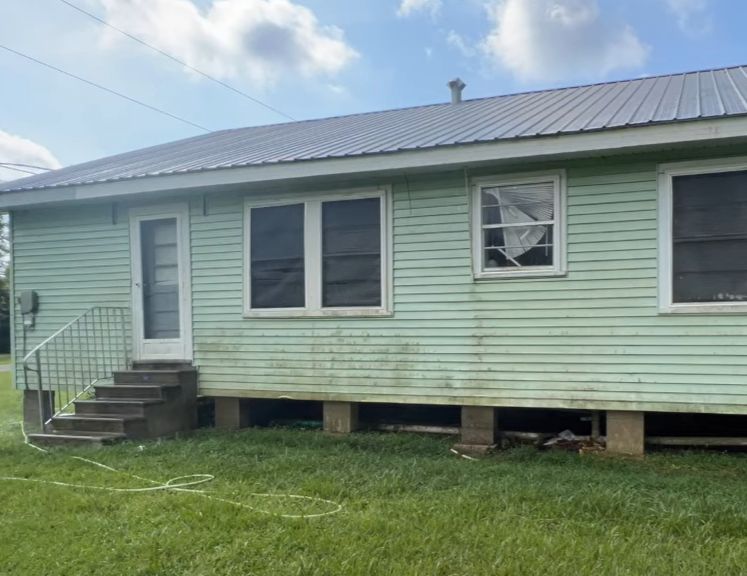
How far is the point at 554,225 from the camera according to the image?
18.2ft

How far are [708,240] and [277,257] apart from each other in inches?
161

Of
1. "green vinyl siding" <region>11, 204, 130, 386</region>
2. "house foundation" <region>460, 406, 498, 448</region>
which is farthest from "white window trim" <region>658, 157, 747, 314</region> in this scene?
"green vinyl siding" <region>11, 204, 130, 386</region>

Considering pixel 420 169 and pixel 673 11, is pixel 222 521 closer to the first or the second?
pixel 420 169

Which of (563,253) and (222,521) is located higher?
(563,253)

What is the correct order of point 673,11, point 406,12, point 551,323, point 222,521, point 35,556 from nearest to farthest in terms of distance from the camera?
1. point 35,556
2. point 222,521
3. point 551,323
4. point 673,11
5. point 406,12

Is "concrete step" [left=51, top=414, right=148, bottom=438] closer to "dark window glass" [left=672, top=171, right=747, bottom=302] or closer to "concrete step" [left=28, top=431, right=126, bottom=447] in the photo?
"concrete step" [left=28, top=431, right=126, bottom=447]

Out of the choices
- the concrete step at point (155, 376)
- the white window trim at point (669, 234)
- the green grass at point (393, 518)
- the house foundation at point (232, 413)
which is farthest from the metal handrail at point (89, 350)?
the white window trim at point (669, 234)

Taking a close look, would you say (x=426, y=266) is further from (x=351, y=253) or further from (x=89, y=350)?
(x=89, y=350)

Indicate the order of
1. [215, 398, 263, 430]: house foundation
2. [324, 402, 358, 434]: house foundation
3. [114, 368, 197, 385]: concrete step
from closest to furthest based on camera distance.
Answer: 1. [324, 402, 358, 434]: house foundation
2. [114, 368, 197, 385]: concrete step
3. [215, 398, 263, 430]: house foundation

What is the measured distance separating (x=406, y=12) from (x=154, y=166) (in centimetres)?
1019

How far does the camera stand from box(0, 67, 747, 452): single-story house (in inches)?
203

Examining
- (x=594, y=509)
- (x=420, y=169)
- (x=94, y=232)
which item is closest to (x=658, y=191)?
(x=420, y=169)

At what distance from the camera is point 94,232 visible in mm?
7375

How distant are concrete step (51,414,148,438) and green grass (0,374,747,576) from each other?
0.79 meters
